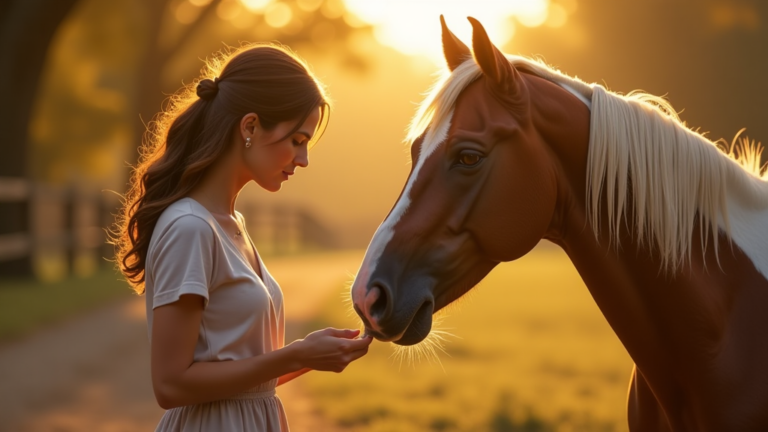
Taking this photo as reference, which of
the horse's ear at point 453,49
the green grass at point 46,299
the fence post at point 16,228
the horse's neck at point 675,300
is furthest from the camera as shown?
the fence post at point 16,228

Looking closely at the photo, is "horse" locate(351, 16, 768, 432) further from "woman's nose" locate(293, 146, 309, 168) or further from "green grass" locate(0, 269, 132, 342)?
"green grass" locate(0, 269, 132, 342)

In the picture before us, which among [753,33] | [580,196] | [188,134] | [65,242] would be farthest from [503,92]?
[65,242]

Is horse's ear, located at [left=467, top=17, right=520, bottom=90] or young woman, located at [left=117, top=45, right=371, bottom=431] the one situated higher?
horse's ear, located at [left=467, top=17, right=520, bottom=90]

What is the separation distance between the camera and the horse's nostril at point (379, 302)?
2.07 metres

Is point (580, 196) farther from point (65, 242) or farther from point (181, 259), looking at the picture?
point (65, 242)

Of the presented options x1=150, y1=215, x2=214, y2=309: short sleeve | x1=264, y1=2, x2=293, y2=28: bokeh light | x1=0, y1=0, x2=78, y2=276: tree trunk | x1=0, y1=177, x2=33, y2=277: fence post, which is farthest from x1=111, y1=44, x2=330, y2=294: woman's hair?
x1=264, y1=2, x2=293, y2=28: bokeh light

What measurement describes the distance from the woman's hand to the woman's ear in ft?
1.87

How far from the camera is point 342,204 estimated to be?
165 feet

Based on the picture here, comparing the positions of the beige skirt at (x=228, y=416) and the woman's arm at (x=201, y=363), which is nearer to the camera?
the woman's arm at (x=201, y=363)

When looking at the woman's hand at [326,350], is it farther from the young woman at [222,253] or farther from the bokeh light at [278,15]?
the bokeh light at [278,15]

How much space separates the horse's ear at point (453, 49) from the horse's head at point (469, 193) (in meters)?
0.19

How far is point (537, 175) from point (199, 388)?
107cm

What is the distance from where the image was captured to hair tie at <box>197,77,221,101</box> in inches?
85.8

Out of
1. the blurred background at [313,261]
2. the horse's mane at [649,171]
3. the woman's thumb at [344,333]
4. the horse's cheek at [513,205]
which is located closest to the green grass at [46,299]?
the blurred background at [313,261]
